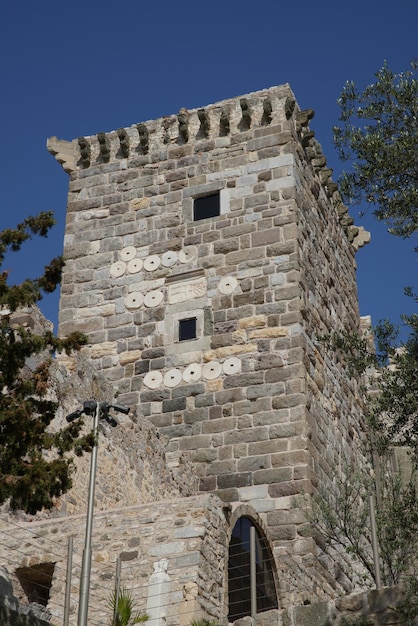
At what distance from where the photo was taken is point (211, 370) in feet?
60.6

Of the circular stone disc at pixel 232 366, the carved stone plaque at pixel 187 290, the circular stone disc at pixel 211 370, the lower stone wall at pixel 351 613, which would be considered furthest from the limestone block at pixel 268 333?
the lower stone wall at pixel 351 613

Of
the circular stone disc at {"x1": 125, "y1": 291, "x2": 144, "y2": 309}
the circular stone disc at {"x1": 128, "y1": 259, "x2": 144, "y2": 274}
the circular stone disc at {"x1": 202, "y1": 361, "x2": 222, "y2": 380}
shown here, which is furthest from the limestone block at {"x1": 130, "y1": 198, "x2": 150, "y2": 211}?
the circular stone disc at {"x1": 202, "y1": 361, "x2": 222, "y2": 380}

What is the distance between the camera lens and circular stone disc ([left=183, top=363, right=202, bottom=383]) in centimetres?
1858

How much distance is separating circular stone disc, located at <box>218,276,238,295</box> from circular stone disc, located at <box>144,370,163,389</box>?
1774mm

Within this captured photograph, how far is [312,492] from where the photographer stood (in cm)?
1698

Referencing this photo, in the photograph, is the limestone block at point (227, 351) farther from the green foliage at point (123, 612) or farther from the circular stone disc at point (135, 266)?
the green foliage at point (123, 612)

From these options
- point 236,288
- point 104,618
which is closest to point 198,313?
point 236,288

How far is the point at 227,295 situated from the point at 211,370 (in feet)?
Result: 4.46

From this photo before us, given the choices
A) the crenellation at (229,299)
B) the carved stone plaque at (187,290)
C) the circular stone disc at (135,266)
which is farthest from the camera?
the circular stone disc at (135,266)

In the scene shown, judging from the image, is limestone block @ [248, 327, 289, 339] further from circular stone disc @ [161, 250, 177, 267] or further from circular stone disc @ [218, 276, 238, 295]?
circular stone disc @ [161, 250, 177, 267]

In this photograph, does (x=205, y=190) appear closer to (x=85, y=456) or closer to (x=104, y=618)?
(x=85, y=456)

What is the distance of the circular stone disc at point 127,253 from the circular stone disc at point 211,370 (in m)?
2.83

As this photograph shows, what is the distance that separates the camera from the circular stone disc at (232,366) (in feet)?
60.0

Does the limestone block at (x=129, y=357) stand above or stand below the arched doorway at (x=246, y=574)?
above
